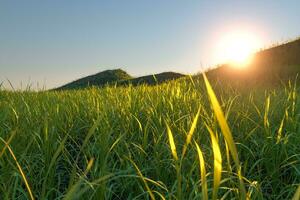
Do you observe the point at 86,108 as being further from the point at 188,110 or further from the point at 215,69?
the point at 215,69

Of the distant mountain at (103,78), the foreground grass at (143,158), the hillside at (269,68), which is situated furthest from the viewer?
the distant mountain at (103,78)

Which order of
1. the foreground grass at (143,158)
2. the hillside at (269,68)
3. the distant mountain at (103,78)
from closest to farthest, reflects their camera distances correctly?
the foreground grass at (143,158), the hillside at (269,68), the distant mountain at (103,78)

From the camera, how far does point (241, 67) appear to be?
32.7 feet

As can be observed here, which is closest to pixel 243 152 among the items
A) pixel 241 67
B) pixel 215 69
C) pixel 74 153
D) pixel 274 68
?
pixel 74 153

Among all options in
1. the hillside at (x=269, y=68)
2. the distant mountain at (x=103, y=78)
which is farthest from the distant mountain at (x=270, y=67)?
the distant mountain at (x=103, y=78)

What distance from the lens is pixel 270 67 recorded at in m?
9.18

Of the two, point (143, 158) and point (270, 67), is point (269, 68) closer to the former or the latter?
point (270, 67)

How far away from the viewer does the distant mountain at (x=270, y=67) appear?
866cm

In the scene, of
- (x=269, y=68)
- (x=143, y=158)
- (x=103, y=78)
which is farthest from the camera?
(x=103, y=78)

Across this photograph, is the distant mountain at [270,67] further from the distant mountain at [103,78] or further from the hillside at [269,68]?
the distant mountain at [103,78]

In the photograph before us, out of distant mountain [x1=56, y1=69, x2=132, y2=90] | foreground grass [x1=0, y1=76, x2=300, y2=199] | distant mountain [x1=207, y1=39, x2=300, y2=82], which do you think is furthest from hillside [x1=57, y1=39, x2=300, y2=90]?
distant mountain [x1=56, y1=69, x2=132, y2=90]

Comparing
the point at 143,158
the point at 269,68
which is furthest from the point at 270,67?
the point at 143,158

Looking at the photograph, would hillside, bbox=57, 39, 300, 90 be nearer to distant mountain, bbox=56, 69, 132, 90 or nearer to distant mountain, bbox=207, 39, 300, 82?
distant mountain, bbox=207, 39, 300, 82

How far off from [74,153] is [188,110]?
1.05 meters
